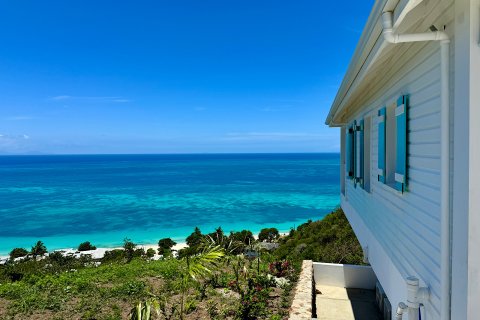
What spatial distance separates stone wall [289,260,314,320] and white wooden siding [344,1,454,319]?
2.28 meters

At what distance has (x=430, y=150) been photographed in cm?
252

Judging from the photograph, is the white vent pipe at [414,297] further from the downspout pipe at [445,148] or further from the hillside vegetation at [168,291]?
the hillside vegetation at [168,291]

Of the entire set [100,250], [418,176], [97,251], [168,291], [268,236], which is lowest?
[100,250]

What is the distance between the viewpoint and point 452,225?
2.09 m

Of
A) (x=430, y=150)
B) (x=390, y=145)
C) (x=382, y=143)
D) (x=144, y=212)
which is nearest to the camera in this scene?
(x=430, y=150)

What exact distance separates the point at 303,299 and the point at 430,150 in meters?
4.82

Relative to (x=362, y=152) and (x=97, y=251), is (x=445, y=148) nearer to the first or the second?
(x=362, y=152)

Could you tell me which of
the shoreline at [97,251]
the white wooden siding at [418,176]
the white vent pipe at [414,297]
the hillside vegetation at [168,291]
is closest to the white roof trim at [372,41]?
the white wooden siding at [418,176]

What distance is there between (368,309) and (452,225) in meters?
6.55

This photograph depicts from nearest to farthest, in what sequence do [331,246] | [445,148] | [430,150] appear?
[445,148], [430,150], [331,246]

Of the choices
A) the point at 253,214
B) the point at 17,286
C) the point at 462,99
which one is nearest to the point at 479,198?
the point at 462,99

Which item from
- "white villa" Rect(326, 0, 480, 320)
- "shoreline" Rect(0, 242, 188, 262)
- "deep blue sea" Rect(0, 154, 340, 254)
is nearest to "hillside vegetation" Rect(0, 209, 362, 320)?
"white villa" Rect(326, 0, 480, 320)

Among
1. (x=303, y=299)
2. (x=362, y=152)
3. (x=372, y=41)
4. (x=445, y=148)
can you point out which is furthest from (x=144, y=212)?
(x=445, y=148)

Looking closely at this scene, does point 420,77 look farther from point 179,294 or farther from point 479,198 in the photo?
point 179,294
